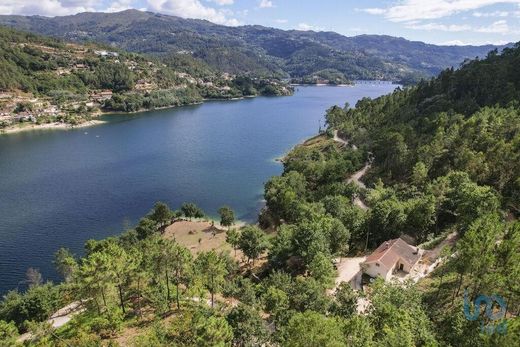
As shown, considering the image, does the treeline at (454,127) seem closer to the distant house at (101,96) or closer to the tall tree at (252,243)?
the tall tree at (252,243)

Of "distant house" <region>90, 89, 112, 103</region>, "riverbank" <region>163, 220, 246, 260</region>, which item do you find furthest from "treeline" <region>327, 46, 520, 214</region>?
"distant house" <region>90, 89, 112, 103</region>

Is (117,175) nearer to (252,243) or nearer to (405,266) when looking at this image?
(252,243)

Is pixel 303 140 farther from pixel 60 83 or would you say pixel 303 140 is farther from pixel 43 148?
pixel 60 83

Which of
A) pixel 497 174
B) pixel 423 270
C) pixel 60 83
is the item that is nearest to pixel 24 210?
pixel 423 270

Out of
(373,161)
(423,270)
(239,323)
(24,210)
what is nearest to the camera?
(239,323)

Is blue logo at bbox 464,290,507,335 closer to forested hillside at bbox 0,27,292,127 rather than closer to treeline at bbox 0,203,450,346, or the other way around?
treeline at bbox 0,203,450,346

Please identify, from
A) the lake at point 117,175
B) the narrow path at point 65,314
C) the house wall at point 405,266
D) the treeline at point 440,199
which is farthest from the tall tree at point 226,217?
the house wall at point 405,266
